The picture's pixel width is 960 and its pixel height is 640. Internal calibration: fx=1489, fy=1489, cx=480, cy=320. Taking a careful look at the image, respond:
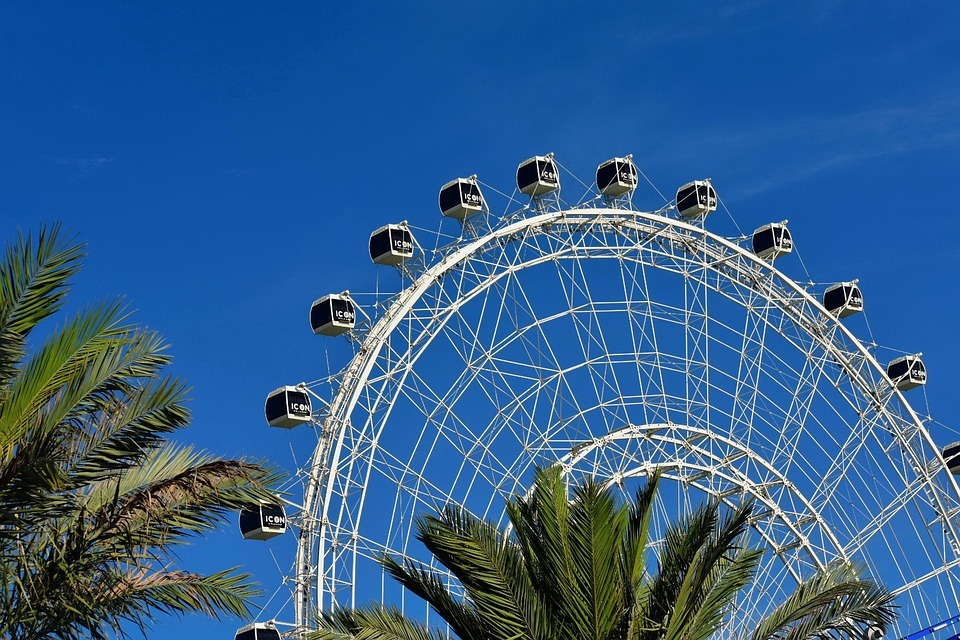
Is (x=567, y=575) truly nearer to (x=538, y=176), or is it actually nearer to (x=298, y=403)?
(x=298, y=403)

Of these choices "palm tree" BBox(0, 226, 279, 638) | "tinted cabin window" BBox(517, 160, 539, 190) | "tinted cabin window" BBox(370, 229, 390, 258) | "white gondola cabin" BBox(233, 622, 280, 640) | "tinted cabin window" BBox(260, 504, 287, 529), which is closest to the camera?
"palm tree" BBox(0, 226, 279, 638)

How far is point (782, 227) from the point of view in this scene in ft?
142

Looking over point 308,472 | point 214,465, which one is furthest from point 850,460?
point 214,465

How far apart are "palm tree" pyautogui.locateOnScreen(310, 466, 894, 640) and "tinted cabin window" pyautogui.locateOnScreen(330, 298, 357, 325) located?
53.2 ft

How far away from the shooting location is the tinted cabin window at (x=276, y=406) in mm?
32281

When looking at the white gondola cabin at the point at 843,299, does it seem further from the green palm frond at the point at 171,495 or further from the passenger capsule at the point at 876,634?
the green palm frond at the point at 171,495

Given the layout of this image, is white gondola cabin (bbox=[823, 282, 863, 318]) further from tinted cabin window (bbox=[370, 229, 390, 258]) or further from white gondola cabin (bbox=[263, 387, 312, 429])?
white gondola cabin (bbox=[263, 387, 312, 429])

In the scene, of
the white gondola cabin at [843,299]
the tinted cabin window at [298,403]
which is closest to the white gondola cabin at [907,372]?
the white gondola cabin at [843,299]

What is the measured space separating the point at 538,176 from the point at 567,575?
20235 mm

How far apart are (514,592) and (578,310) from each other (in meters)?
20.1

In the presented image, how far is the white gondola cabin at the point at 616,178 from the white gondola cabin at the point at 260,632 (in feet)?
46.9

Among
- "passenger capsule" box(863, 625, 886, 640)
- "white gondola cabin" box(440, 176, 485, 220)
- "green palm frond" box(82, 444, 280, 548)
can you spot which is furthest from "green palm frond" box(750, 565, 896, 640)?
"white gondola cabin" box(440, 176, 485, 220)

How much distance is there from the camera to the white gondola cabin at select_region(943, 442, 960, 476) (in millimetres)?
46188

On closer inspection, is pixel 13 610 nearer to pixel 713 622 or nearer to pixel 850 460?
pixel 713 622
